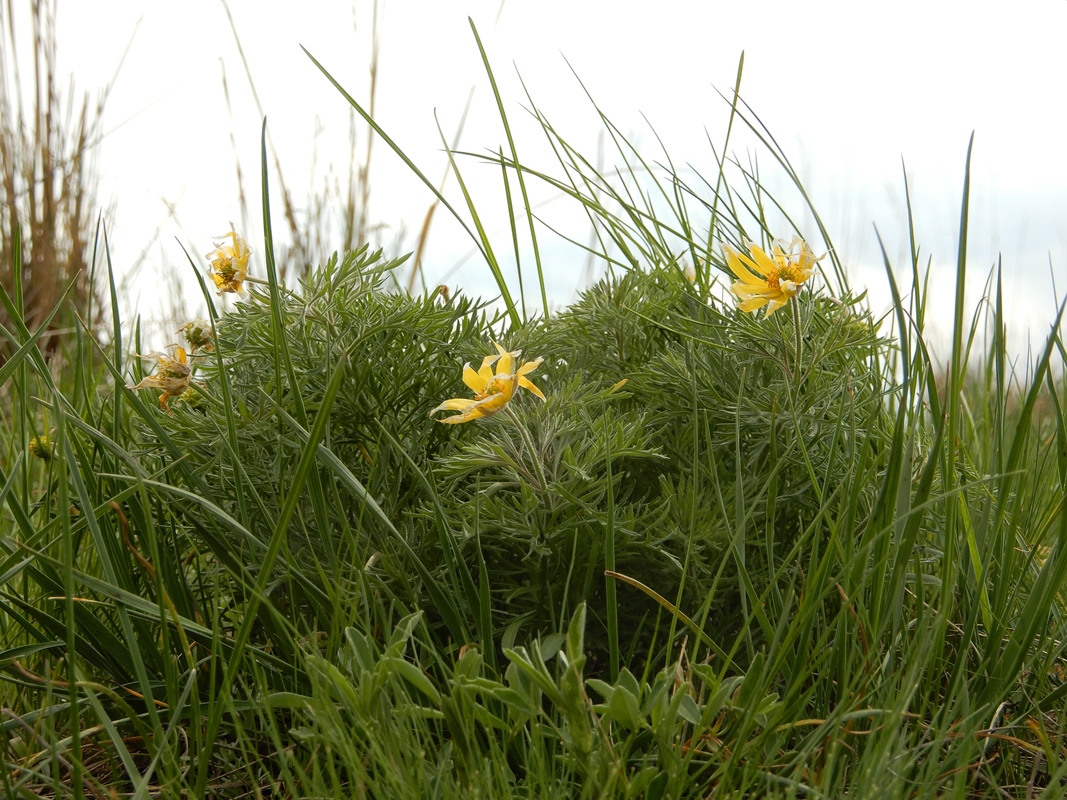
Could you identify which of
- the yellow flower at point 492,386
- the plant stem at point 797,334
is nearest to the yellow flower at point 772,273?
the plant stem at point 797,334

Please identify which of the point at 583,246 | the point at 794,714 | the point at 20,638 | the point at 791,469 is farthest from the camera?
the point at 583,246

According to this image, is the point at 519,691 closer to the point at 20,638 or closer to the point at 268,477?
the point at 268,477

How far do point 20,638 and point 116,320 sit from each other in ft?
1.76

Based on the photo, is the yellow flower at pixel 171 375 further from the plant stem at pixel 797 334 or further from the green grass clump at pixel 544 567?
the plant stem at pixel 797 334

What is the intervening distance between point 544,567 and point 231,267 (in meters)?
0.63

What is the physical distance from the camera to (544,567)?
49.3 inches

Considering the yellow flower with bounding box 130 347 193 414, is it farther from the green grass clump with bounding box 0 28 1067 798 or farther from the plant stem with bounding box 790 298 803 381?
the plant stem with bounding box 790 298 803 381

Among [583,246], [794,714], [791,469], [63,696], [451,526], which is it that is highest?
[583,246]

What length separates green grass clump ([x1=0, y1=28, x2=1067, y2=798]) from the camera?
0.94 metres

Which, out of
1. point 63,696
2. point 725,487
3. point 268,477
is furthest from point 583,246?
point 63,696

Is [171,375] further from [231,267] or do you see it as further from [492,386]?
[492,386]

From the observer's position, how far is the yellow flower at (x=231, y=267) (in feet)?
4.51

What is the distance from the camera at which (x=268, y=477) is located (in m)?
1.32

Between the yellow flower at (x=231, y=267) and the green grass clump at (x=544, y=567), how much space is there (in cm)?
5
